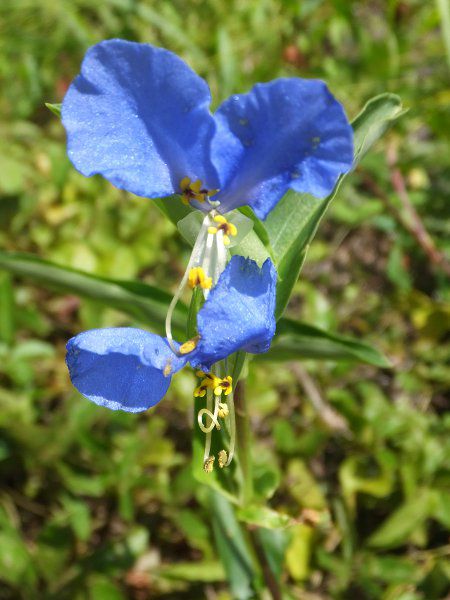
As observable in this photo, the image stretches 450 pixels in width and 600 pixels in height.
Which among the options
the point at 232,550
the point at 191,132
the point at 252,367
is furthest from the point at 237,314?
the point at 232,550

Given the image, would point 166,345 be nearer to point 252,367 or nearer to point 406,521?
point 252,367

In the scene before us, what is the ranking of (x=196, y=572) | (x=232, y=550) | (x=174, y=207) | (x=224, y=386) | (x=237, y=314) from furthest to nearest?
(x=196, y=572) < (x=232, y=550) < (x=174, y=207) < (x=224, y=386) < (x=237, y=314)

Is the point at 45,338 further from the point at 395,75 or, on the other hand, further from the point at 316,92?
the point at 316,92

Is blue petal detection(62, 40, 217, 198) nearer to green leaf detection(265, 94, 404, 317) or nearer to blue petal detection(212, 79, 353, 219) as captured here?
blue petal detection(212, 79, 353, 219)

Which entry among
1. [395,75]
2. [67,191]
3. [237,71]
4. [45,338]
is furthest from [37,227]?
[395,75]

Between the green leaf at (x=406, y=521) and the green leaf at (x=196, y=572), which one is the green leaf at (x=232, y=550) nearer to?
the green leaf at (x=196, y=572)

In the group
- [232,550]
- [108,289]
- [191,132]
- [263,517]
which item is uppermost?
[191,132]

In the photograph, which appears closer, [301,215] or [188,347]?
[188,347]
